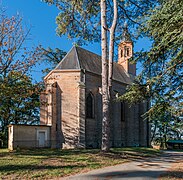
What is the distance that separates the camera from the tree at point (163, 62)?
347 inches

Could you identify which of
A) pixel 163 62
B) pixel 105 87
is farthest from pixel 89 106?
pixel 163 62

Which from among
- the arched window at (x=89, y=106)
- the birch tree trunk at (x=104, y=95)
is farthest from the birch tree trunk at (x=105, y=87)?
the arched window at (x=89, y=106)

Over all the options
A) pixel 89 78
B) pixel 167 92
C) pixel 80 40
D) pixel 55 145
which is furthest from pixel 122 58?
pixel 167 92

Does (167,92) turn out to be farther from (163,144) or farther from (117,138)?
(163,144)

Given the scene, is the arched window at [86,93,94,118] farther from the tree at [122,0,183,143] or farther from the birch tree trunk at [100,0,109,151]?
the tree at [122,0,183,143]

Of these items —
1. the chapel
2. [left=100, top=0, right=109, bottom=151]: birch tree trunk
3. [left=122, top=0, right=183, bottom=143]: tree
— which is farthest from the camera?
the chapel

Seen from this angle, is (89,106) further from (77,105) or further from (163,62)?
(163,62)

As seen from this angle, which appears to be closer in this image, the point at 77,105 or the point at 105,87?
the point at 105,87

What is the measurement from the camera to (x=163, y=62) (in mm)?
11352

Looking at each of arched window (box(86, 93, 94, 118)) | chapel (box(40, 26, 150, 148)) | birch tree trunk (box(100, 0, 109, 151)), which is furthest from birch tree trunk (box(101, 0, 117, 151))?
arched window (box(86, 93, 94, 118))

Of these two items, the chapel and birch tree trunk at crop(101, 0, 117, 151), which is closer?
birch tree trunk at crop(101, 0, 117, 151)

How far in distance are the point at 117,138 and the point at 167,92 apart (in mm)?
18247

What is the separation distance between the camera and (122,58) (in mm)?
37156

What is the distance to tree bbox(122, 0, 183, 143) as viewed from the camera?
8812mm
